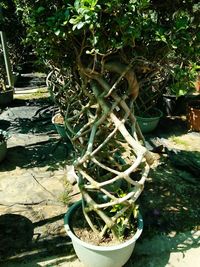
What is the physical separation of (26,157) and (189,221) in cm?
331

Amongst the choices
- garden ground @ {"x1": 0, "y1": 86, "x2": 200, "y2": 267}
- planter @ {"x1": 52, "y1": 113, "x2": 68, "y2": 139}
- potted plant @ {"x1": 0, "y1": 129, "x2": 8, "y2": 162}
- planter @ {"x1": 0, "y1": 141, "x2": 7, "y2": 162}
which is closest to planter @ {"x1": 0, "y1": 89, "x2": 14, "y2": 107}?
garden ground @ {"x1": 0, "y1": 86, "x2": 200, "y2": 267}

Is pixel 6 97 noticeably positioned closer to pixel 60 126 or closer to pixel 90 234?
pixel 60 126

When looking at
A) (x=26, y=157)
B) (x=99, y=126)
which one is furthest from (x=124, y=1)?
(x=26, y=157)

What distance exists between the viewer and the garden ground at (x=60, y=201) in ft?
13.3

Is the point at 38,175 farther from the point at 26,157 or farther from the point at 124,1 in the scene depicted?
the point at 124,1

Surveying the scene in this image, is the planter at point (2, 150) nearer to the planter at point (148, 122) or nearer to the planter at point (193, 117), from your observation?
the planter at point (148, 122)

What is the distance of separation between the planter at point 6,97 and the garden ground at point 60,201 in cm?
136

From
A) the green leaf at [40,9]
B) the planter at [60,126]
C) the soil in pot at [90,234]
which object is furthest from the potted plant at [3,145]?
the green leaf at [40,9]

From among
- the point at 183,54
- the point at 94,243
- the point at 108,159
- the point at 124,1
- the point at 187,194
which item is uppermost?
the point at 124,1

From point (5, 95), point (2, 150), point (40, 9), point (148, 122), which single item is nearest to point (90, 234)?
point (40, 9)

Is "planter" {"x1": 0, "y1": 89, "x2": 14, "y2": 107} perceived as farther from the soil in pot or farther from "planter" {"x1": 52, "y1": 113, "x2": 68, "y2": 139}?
the soil in pot

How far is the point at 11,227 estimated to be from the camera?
14.5 feet

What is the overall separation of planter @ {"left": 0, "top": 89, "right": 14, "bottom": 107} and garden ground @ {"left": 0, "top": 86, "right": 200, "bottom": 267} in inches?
53.7

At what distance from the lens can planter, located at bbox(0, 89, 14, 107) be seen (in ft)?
29.3
